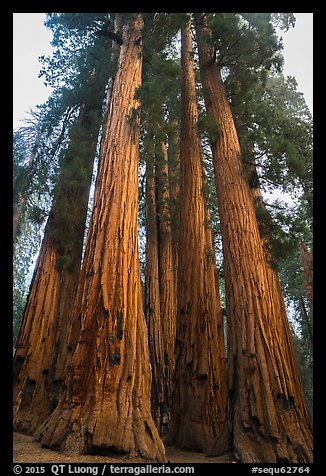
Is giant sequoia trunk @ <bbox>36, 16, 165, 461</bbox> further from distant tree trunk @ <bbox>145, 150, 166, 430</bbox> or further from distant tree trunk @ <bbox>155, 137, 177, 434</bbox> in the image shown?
distant tree trunk @ <bbox>155, 137, 177, 434</bbox>

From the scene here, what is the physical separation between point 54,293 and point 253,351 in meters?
4.21

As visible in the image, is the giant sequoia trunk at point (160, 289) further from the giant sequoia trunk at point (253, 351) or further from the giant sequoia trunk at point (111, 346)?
the giant sequoia trunk at point (111, 346)

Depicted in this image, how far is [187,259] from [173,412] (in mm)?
2626

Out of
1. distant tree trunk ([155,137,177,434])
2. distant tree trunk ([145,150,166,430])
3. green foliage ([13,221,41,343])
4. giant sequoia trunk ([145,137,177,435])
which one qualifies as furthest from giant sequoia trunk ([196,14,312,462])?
green foliage ([13,221,41,343])

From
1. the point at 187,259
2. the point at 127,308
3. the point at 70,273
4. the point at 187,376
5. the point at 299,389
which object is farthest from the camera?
the point at 70,273

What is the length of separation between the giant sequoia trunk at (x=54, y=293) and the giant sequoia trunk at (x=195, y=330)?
2045 millimetres

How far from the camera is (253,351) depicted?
14.2ft

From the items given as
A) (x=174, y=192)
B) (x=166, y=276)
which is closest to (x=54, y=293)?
(x=166, y=276)

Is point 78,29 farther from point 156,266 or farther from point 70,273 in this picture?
point 156,266

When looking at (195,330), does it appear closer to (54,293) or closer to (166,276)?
(54,293)

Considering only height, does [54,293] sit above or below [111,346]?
above

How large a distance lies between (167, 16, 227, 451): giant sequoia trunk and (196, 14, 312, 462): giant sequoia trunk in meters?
1.08
